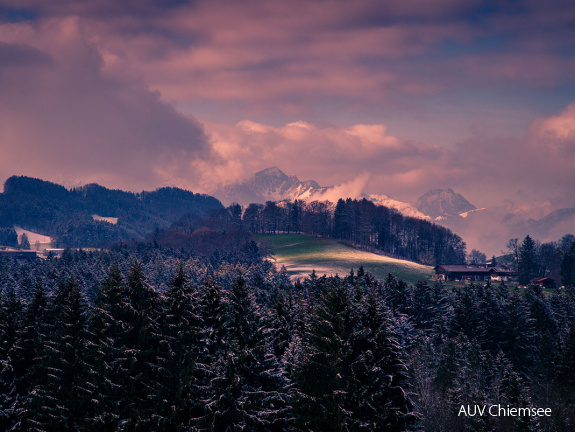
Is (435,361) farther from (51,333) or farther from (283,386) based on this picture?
(51,333)

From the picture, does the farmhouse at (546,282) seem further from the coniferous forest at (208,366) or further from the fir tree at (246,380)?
the fir tree at (246,380)

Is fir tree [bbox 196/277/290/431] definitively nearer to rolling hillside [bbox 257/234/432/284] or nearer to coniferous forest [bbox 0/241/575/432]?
coniferous forest [bbox 0/241/575/432]

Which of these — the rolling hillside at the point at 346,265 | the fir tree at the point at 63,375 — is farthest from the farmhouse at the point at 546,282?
the fir tree at the point at 63,375

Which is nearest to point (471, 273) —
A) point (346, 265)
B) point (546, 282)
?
point (546, 282)

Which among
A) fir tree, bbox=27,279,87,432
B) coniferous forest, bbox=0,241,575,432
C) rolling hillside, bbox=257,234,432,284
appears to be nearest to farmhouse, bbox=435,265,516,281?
rolling hillside, bbox=257,234,432,284

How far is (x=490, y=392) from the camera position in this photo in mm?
61844

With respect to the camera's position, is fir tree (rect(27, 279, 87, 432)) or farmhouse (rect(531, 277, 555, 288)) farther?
farmhouse (rect(531, 277, 555, 288))

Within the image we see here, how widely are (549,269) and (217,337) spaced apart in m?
168

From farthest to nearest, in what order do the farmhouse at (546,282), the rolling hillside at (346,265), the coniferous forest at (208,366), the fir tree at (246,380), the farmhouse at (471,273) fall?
the farmhouse at (471,273)
the rolling hillside at (346,265)
the farmhouse at (546,282)
the fir tree at (246,380)
the coniferous forest at (208,366)

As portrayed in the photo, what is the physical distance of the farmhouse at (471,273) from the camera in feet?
545

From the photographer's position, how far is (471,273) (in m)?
167

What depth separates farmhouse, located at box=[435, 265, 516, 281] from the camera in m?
166

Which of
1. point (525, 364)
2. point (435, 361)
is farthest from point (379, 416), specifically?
point (525, 364)

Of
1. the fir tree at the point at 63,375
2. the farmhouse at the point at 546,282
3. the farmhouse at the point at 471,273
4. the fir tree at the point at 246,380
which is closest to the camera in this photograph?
the fir tree at the point at 246,380
